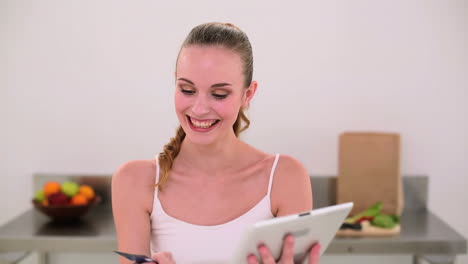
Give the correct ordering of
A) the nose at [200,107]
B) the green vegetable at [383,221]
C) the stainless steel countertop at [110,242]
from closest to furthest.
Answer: the nose at [200,107] → the stainless steel countertop at [110,242] → the green vegetable at [383,221]

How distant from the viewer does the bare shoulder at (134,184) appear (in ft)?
4.67

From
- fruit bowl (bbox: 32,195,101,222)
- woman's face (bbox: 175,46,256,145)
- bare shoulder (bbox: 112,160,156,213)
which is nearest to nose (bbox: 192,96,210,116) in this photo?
woman's face (bbox: 175,46,256,145)

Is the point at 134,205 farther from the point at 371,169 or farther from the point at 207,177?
the point at 371,169

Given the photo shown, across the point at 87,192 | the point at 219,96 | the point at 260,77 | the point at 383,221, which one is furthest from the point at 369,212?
the point at 219,96

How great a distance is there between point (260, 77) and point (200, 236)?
1264 millimetres

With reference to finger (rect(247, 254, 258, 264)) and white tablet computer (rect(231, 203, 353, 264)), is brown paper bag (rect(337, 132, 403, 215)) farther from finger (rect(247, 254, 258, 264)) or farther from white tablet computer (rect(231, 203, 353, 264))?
finger (rect(247, 254, 258, 264))

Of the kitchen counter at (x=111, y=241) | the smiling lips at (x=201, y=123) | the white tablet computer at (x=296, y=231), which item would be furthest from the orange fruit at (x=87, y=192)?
the white tablet computer at (x=296, y=231)

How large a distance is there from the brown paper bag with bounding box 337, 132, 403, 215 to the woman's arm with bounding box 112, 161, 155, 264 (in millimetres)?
1184

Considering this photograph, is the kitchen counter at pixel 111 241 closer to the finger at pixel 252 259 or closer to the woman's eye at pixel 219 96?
the woman's eye at pixel 219 96

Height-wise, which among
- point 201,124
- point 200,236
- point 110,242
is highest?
point 201,124

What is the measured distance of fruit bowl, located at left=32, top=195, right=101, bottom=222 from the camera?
229cm

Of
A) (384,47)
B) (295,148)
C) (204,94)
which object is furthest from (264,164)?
(384,47)

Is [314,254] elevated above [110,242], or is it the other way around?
[314,254]

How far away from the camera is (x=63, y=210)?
7.54 feet
